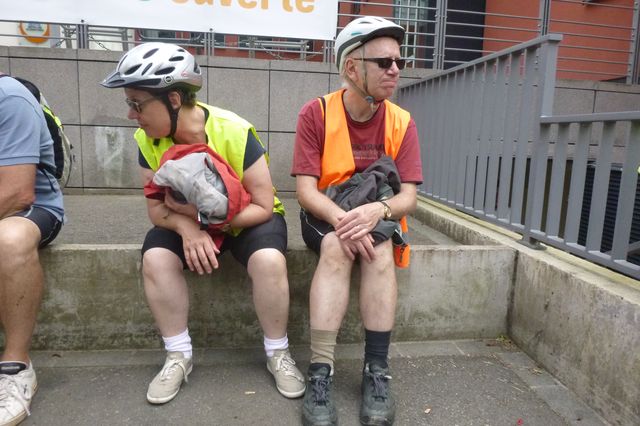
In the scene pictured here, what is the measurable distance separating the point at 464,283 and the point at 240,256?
1.36 m

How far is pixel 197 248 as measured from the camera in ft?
7.30

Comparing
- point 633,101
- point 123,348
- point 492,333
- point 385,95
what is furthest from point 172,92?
point 633,101

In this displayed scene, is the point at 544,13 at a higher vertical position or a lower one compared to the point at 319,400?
higher

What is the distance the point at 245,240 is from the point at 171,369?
69 centimetres

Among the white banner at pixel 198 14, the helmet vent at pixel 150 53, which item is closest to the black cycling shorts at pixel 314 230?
the helmet vent at pixel 150 53

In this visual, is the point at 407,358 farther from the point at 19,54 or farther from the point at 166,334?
the point at 19,54

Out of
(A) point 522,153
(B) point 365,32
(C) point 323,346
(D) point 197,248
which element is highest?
(B) point 365,32

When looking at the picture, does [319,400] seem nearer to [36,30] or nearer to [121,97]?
[121,97]

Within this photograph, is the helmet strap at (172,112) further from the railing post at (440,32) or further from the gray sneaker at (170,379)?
the railing post at (440,32)

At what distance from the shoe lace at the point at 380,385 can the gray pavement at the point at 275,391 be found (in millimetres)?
130

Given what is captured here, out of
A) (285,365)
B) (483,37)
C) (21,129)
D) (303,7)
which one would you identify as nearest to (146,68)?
(21,129)

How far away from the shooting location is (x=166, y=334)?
92.3 inches

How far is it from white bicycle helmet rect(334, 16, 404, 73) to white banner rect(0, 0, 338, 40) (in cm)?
327

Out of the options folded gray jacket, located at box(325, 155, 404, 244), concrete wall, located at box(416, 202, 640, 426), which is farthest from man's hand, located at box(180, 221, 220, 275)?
concrete wall, located at box(416, 202, 640, 426)
